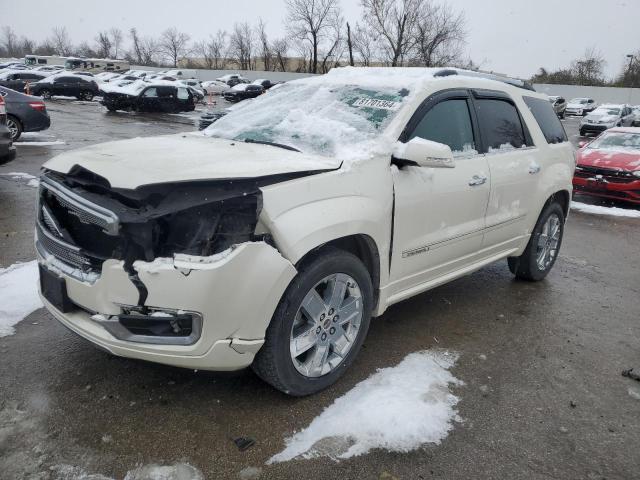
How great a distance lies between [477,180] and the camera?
379 centimetres

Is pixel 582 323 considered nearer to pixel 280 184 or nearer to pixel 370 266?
pixel 370 266

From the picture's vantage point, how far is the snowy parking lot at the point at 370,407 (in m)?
2.45

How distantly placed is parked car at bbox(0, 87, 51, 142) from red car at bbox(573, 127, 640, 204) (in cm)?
1182

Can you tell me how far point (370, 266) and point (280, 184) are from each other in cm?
92

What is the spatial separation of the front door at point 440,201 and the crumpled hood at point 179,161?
2.17 feet

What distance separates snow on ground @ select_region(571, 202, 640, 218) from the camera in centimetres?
900

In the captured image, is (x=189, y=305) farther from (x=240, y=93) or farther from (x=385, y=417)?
(x=240, y=93)

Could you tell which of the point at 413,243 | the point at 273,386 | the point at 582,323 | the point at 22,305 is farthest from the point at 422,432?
the point at 22,305

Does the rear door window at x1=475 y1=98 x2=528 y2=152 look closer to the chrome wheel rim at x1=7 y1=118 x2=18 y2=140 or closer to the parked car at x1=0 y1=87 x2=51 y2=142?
the parked car at x1=0 y1=87 x2=51 y2=142

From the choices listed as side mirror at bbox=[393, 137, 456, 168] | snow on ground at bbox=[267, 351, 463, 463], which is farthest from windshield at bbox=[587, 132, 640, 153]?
snow on ground at bbox=[267, 351, 463, 463]

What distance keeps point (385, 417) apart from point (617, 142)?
1052cm

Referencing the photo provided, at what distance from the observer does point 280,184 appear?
2.60 m

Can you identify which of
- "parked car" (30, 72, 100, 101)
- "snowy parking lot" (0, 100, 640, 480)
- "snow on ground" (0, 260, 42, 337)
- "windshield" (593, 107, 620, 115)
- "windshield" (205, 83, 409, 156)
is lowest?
"snowy parking lot" (0, 100, 640, 480)

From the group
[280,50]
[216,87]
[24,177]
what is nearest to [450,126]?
[24,177]
